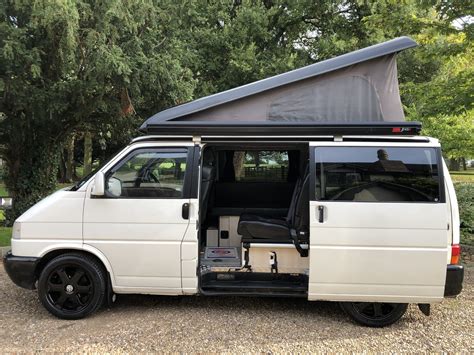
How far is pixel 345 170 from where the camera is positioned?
4617mm

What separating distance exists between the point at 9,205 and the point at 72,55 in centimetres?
518

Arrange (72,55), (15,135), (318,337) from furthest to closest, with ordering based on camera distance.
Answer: (15,135) → (72,55) → (318,337)

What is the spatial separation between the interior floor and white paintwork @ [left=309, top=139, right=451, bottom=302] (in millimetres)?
340

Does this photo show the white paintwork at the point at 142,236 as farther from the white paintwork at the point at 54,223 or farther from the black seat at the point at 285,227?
the black seat at the point at 285,227

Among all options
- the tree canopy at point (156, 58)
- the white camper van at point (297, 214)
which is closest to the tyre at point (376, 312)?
the white camper van at point (297, 214)

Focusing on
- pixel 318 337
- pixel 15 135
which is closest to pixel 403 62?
pixel 15 135

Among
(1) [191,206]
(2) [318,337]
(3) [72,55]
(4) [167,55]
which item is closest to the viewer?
(2) [318,337]

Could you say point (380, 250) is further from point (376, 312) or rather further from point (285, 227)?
point (285, 227)

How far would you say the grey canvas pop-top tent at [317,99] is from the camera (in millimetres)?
4730

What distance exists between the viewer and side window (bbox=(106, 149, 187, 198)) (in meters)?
4.75

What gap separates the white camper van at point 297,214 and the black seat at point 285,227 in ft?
0.10

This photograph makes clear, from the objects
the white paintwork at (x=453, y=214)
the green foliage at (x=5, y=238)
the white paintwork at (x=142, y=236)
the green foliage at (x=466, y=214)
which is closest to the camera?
the white paintwork at (x=453, y=214)

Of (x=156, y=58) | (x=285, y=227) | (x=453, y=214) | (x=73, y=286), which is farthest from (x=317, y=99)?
(x=156, y=58)

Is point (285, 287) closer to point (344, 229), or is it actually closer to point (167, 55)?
point (344, 229)
